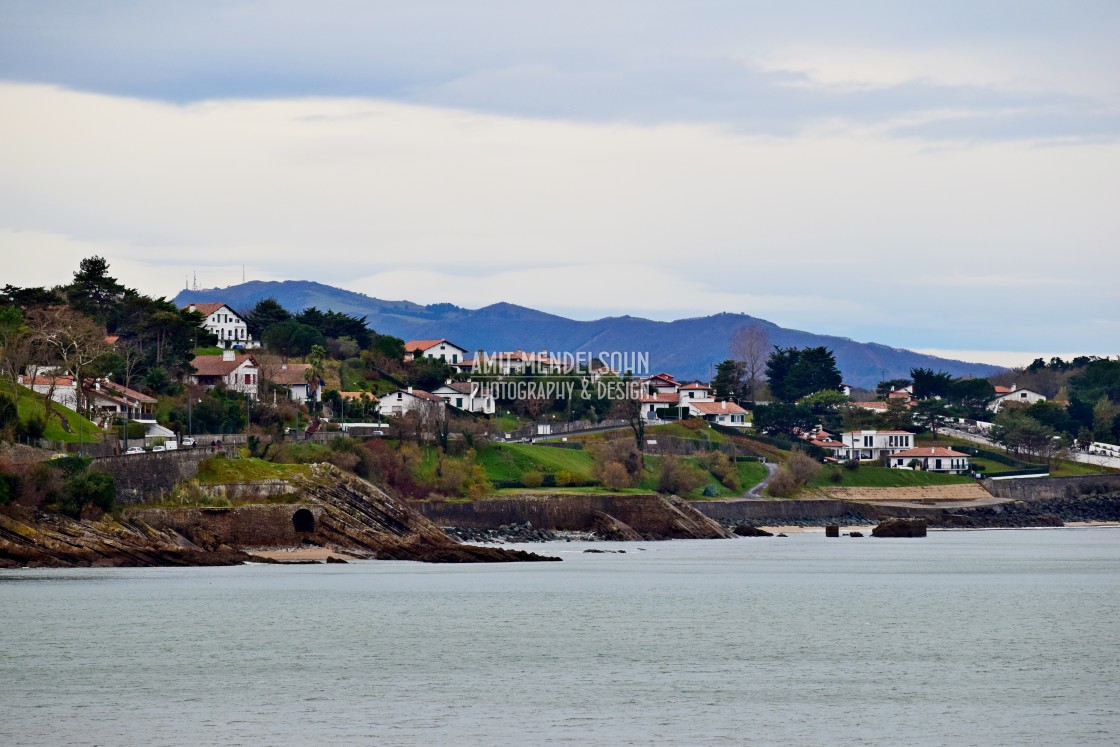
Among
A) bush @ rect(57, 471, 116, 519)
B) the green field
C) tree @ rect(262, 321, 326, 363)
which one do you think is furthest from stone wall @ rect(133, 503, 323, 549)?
tree @ rect(262, 321, 326, 363)

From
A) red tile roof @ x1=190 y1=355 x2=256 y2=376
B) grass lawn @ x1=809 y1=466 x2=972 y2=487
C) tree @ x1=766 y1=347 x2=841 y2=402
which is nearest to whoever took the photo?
red tile roof @ x1=190 y1=355 x2=256 y2=376

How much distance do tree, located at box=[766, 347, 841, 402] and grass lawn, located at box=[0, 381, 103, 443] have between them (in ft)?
343

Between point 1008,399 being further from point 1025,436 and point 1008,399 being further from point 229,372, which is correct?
point 229,372

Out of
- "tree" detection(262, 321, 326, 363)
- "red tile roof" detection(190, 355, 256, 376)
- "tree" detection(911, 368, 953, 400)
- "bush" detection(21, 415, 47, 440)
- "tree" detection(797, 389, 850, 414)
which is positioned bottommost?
"bush" detection(21, 415, 47, 440)

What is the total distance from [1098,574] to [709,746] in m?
48.7

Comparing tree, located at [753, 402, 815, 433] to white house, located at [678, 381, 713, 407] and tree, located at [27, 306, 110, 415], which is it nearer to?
white house, located at [678, 381, 713, 407]

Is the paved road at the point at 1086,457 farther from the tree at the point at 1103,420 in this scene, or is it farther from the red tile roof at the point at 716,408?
the red tile roof at the point at 716,408

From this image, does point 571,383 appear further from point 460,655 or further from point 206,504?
point 460,655

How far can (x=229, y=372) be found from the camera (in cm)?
11894

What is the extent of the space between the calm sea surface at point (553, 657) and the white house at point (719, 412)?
282 feet

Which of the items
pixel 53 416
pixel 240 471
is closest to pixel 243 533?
pixel 240 471

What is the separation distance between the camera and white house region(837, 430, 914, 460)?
158 m

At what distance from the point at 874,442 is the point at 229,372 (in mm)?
71144

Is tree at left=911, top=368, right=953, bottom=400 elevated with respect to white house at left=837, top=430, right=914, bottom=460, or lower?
elevated
